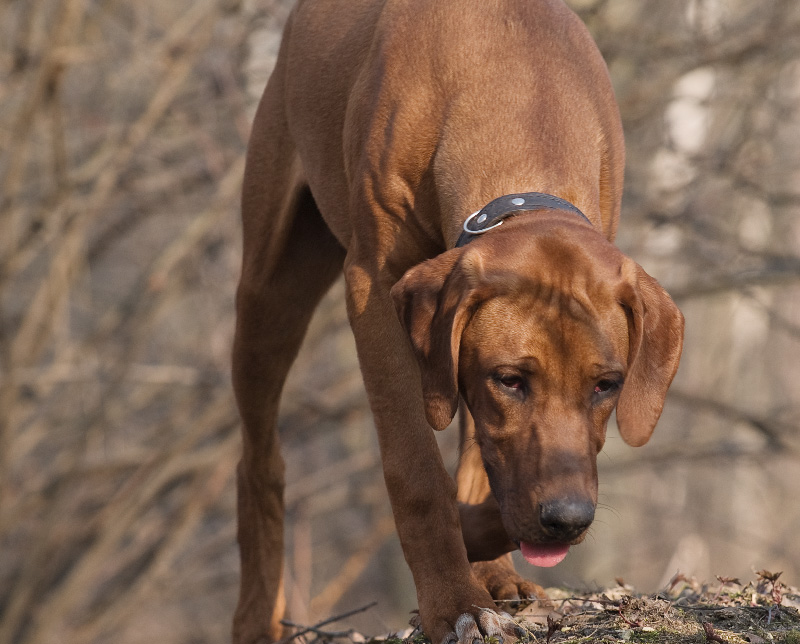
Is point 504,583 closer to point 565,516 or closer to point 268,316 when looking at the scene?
point 565,516

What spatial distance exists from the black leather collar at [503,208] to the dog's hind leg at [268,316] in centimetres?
129

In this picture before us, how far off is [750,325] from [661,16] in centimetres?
880

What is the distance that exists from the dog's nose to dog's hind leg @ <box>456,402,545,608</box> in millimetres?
382

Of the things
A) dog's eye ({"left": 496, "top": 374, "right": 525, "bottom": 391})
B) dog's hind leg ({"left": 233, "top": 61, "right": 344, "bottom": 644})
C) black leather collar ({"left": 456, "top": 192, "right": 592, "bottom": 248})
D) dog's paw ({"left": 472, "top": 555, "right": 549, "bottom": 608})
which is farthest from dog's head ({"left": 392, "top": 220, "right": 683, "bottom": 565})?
dog's hind leg ({"left": 233, "top": 61, "right": 344, "bottom": 644})

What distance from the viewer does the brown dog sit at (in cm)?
334

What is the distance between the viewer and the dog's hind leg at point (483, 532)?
3.71 meters

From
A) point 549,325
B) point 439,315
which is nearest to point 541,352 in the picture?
point 549,325

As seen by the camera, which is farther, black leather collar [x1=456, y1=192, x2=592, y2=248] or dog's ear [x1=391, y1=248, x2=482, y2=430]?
black leather collar [x1=456, y1=192, x2=592, y2=248]

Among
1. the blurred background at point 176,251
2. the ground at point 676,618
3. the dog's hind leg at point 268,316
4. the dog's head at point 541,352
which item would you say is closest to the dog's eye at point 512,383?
the dog's head at point 541,352

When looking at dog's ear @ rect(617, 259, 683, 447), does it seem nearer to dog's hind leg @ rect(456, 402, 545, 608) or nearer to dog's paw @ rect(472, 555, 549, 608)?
dog's hind leg @ rect(456, 402, 545, 608)

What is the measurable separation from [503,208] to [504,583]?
1.24m

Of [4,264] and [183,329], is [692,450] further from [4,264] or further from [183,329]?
[183,329]

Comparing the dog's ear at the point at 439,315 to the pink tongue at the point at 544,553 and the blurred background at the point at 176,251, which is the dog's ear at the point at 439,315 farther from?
the blurred background at the point at 176,251

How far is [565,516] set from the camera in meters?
3.18
